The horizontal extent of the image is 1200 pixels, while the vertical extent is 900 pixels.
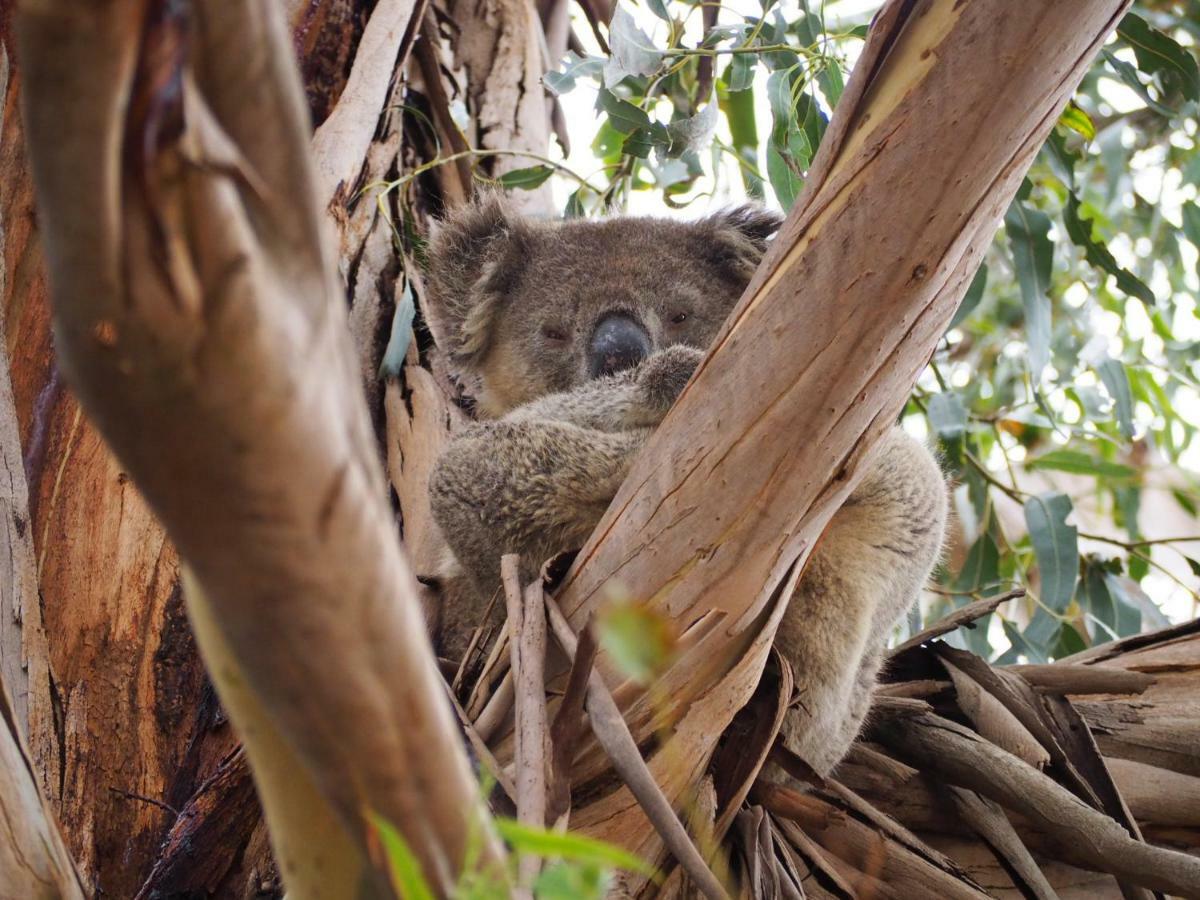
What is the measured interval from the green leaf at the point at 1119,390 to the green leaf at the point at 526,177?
1619mm

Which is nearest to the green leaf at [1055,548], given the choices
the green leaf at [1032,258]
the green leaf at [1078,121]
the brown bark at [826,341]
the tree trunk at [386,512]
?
the green leaf at [1032,258]

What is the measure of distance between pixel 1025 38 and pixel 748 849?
1.05 m

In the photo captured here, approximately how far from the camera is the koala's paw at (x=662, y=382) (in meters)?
1.95

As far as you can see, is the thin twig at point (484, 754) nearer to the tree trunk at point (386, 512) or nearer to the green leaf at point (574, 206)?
the tree trunk at point (386, 512)

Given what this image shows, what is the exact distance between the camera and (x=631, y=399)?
6.59 ft

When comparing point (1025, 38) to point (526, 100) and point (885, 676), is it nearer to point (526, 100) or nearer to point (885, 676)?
point (885, 676)

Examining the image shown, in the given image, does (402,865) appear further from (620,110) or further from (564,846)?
(620,110)

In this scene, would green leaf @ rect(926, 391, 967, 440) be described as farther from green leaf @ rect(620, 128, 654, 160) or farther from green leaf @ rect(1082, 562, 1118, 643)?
green leaf @ rect(620, 128, 654, 160)

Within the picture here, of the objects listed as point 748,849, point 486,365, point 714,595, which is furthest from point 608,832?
point 486,365

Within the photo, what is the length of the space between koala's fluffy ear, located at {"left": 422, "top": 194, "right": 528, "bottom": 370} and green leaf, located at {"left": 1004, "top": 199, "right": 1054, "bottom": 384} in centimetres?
121

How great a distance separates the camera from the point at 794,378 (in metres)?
1.26

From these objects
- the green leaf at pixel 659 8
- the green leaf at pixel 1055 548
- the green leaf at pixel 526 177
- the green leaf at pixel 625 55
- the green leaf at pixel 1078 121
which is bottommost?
the green leaf at pixel 1055 548

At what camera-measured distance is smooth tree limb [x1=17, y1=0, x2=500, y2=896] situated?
1.78 ft

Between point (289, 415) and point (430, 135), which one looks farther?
point (430, 135)
